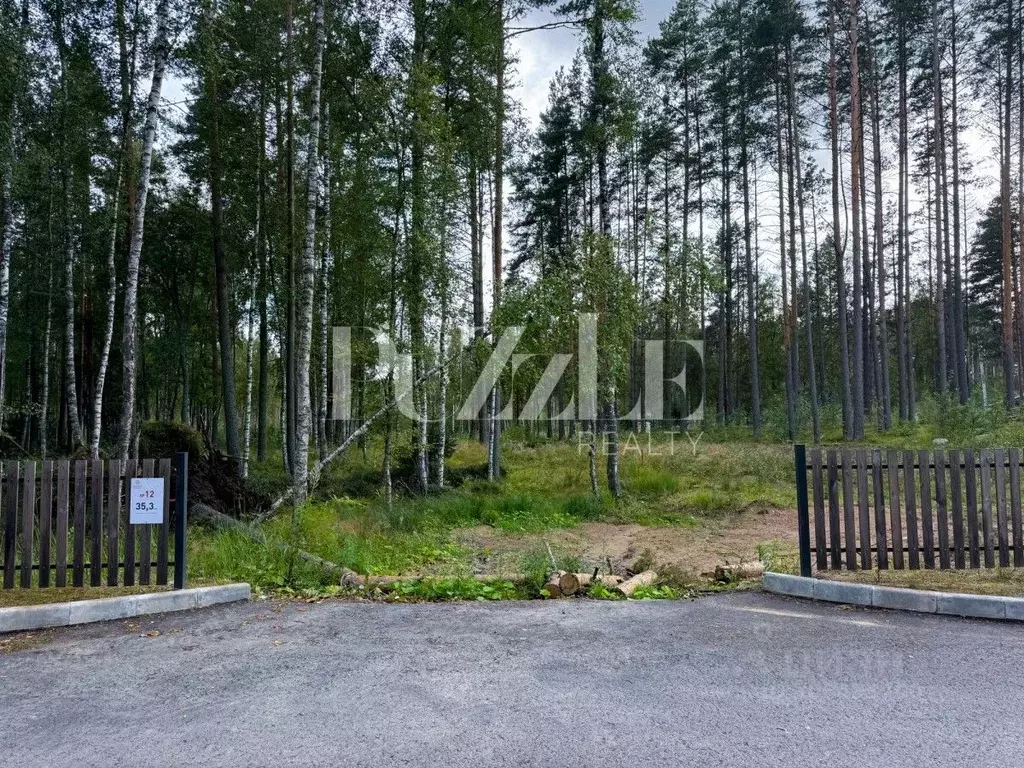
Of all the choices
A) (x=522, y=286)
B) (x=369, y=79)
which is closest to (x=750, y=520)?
(x=522, y=286)

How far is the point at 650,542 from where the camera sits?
30.0ft

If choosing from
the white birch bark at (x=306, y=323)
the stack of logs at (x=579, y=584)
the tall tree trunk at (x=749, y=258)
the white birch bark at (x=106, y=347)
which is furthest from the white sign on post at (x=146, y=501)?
the tall tree trunk at (x=749, y=258)

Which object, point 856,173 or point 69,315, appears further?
point 856,173

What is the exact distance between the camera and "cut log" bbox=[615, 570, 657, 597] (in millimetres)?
5711

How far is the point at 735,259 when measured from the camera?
32.7 metres

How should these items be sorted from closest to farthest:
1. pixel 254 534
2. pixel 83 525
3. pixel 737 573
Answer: pixel 83 525 → pixel 737 573 → pixel 254 534

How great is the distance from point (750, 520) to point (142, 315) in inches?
890

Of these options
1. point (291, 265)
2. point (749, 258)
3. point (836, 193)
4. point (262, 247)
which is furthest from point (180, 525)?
point (749, 258)

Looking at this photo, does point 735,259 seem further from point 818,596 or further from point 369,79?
point 818,596

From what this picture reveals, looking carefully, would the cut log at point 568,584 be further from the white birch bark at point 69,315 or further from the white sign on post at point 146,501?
the white birch bark at point 69,315

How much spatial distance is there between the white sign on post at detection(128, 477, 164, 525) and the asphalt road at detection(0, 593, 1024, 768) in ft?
2.85

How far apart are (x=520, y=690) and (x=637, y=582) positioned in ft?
8.84

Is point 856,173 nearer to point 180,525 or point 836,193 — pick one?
point 836,193

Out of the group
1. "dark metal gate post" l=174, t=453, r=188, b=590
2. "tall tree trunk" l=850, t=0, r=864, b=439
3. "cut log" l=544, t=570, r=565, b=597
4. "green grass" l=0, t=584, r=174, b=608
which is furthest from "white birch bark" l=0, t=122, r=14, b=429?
"tall tree trunk" l=850, t=0, r=864, b=439
